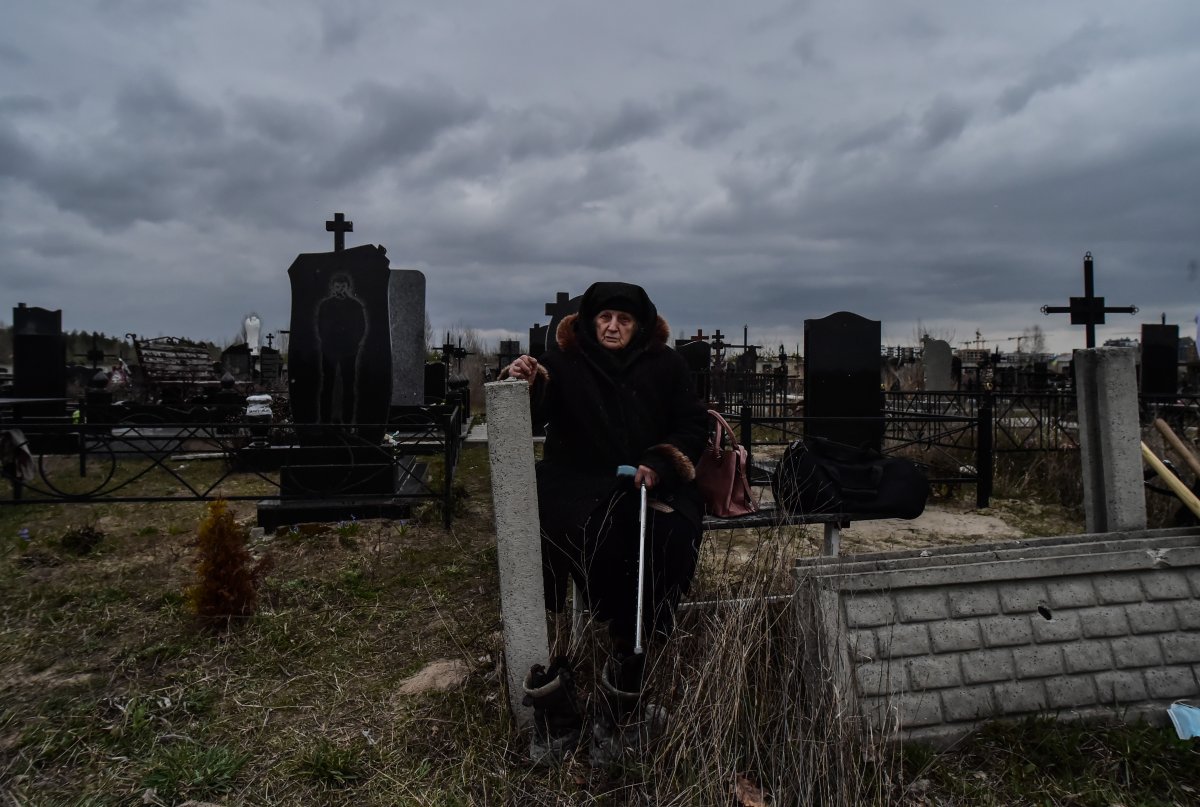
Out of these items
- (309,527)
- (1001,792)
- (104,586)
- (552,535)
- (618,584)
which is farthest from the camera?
(309,527)

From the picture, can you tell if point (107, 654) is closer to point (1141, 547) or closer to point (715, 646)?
point (715, 646)

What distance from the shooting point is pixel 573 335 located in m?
3.13

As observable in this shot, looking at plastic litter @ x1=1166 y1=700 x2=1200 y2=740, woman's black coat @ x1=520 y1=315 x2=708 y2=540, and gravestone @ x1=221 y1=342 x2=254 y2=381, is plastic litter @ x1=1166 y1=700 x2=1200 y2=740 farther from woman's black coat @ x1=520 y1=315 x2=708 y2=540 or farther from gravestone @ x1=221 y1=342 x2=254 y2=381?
gravestone @ x1=221 y1=342 x2=254 y2=381

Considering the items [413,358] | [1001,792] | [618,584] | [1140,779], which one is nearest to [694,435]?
[618,584]

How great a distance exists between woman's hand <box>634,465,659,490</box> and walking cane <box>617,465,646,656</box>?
0.05 ft

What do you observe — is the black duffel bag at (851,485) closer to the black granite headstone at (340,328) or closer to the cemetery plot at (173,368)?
the black granite headstone at (340,328)

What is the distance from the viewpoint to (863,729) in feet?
8.07

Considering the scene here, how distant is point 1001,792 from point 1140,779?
0.51 metres

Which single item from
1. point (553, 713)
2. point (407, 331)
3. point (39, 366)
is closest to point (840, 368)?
point (553, 713)

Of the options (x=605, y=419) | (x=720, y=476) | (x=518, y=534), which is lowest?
(x=518, y=534)

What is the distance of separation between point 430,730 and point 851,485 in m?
2.66

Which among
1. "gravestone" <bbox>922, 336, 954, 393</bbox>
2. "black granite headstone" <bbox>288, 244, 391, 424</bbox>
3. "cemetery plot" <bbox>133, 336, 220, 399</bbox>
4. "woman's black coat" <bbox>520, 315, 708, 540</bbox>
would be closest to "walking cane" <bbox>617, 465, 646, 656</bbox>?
"woman's black coat" <bbox>520, 315, 708, 540</bbox>

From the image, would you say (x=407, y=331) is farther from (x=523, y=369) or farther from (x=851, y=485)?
(x=523, y=369)

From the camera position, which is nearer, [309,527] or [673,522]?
[673,522]
